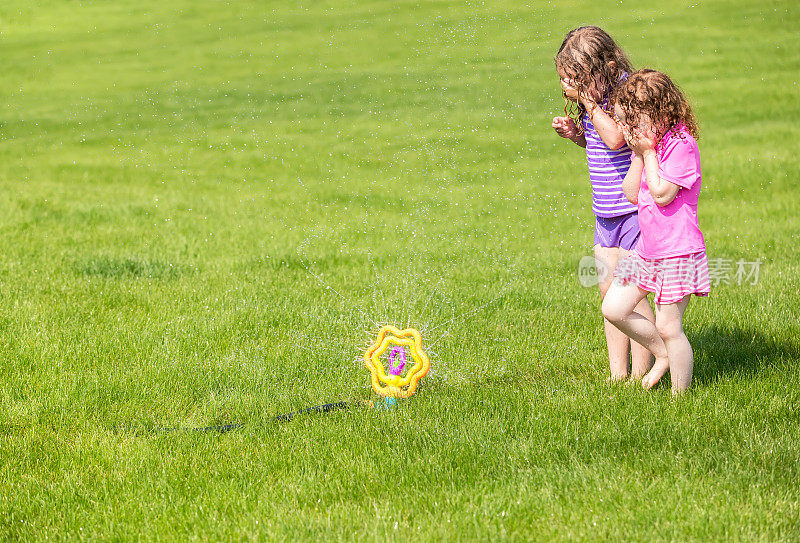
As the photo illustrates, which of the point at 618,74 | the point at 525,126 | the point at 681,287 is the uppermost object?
the point at 618,74

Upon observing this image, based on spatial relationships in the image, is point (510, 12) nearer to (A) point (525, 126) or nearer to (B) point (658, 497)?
(A) point (525, 126)

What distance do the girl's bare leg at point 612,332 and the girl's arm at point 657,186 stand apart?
61cm

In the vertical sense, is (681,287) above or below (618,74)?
below

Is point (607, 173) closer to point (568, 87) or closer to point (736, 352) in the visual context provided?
point (568, 87)

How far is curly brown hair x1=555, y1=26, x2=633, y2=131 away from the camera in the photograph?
451 centimetres

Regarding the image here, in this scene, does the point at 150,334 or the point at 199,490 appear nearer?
the point at 199,490

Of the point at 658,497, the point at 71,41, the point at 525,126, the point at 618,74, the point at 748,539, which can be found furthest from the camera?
the point at 71,41

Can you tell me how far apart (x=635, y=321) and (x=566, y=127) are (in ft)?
3.63

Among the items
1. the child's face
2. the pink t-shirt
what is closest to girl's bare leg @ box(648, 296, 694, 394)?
the pink t-shirt

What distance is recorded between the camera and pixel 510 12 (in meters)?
20.0

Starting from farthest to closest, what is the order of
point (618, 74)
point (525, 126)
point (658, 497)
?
point (525, 126)
point (618, 74)
point (658, 497)

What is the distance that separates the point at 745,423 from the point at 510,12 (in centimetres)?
1730

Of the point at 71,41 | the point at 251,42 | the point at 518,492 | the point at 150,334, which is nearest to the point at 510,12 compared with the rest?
the point at 251,42

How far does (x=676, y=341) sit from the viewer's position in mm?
4375
